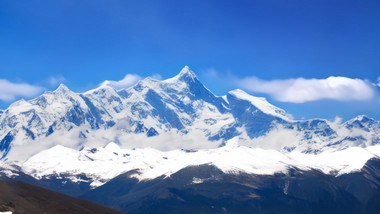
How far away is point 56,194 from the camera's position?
216 feet

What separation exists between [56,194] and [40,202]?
28.7 ft

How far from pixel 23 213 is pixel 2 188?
9.11m

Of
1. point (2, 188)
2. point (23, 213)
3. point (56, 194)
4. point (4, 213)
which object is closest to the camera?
point (4, 213)

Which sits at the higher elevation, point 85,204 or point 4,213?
point 85,204

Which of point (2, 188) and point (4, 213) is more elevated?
point (2, 188)

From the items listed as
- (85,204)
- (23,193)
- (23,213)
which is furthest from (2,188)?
(85,204)

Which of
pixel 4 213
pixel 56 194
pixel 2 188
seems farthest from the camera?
pixel 56 194

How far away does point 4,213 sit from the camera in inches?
1797

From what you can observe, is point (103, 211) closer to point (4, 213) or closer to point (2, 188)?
point (2, 188)

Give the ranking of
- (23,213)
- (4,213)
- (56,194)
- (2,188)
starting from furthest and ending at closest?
(56,194) < (2,188) < (23,213) < (4,213)

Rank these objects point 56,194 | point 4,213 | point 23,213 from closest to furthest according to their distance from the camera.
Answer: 1. point 4,213
2. point 23,213
3. point 56,194

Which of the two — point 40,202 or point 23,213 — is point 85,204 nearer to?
point 40,202

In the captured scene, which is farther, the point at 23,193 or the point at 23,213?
the point at 23,193

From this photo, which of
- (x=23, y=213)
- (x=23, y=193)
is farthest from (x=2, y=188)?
(x=23, y=213)
